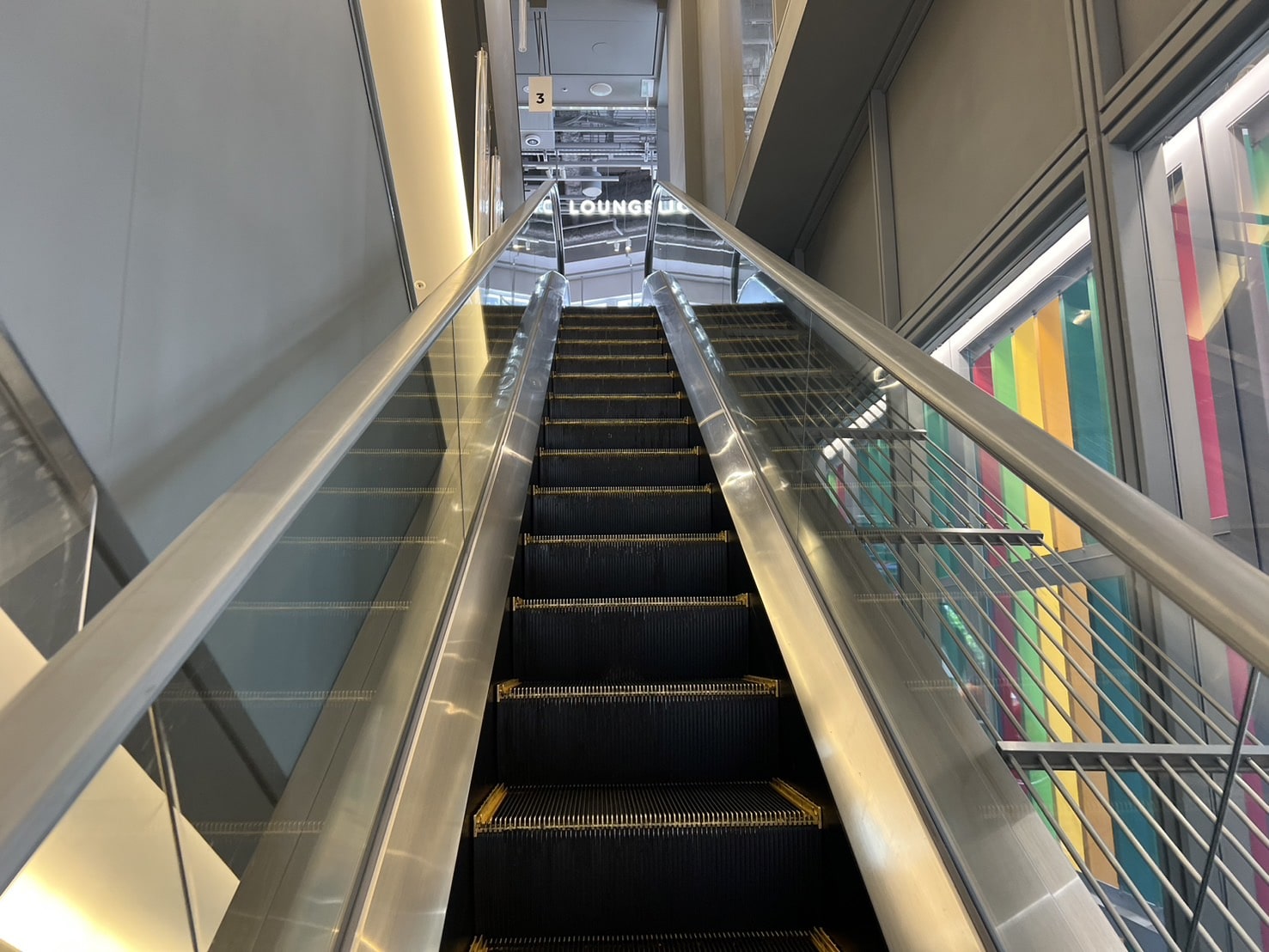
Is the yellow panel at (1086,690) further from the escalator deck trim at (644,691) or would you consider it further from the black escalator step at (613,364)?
the black escalator step at (613,364)

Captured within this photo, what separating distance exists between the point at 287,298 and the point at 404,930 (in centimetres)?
183

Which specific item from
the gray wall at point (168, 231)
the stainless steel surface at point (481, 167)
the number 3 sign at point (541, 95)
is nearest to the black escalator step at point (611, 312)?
the stainless steel surface at point (481, 167)

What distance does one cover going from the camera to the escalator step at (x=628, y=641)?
2893mm

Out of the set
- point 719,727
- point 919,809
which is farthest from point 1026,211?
point 919,809

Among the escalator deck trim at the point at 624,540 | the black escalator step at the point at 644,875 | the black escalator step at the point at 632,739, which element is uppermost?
the escalator deck trim at the point at 624,540

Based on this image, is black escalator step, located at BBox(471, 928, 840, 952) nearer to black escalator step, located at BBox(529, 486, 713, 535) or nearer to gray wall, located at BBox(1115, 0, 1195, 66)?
black escalator step, located at BBox(529, 486, 713, 535)

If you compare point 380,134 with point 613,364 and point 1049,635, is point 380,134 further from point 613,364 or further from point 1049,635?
point 1049,635

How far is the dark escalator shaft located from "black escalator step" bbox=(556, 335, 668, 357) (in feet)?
9.49

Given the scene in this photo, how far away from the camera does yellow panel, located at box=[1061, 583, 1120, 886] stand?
61.9 inches

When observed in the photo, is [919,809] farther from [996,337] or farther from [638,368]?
[638,368]

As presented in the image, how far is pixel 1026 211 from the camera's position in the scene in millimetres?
3592

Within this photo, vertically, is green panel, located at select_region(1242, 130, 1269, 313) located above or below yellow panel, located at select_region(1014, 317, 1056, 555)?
above

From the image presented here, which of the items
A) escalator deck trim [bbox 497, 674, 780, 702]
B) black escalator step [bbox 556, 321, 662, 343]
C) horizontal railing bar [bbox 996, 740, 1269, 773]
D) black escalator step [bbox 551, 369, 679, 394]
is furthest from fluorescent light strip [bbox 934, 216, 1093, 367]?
black escalator step [bbox 556, 321, 662, 343]

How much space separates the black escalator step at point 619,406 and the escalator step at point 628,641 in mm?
2304
